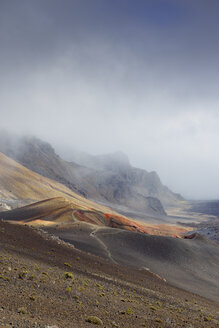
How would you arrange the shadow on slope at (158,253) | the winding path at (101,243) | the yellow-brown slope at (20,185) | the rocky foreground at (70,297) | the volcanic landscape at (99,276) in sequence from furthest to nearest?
the yellow-brown slope at (20,185)
the winding path at (101,243)
the shadow on slope at (158,253)
the volcanic landscape at (99,276)
the rocky foreground at (70,297)

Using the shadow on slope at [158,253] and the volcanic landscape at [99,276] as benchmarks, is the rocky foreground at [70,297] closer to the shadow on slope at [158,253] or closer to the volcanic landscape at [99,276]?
the volcanic landscape at [99,276]

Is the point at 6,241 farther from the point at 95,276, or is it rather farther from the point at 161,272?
the point at 161,272

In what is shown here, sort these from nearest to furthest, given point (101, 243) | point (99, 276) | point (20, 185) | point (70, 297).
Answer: point (70, 297) → point (99, 276) → point (101, 243) → point (20, 185)

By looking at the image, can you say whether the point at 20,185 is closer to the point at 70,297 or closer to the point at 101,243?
the point at 101,243

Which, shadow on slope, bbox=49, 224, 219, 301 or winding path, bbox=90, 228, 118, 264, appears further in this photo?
winding path, bbox=90, 228, 118, 264

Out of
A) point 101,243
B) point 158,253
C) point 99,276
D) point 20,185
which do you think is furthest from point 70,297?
point 20,185

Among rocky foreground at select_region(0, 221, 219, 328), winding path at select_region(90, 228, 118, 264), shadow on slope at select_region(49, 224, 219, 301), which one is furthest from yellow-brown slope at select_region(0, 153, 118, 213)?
rocky foreground at select_region(0, 221, 219, 328)

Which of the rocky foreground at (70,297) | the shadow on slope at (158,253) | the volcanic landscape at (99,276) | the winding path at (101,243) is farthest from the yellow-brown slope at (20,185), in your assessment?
the rocky foreground at (70,297)

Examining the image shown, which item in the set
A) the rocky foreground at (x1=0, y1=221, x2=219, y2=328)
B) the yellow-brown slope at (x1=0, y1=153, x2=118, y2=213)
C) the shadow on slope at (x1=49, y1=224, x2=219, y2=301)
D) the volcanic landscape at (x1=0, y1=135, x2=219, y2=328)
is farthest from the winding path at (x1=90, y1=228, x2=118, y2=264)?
the yellow-brown slope at (x1=0, y1=153, x2=118, y2=213)

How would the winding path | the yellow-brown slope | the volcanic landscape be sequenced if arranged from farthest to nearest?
1. the yellow-brown slope
2. the winding path
3. the volcanic landscape

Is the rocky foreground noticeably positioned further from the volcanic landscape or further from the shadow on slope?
the shadow on slope

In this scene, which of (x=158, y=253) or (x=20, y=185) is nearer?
(x=158, y=253)

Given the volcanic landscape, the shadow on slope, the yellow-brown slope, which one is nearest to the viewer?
the volcanic landscape

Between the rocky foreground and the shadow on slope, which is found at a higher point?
the rocky foreground
